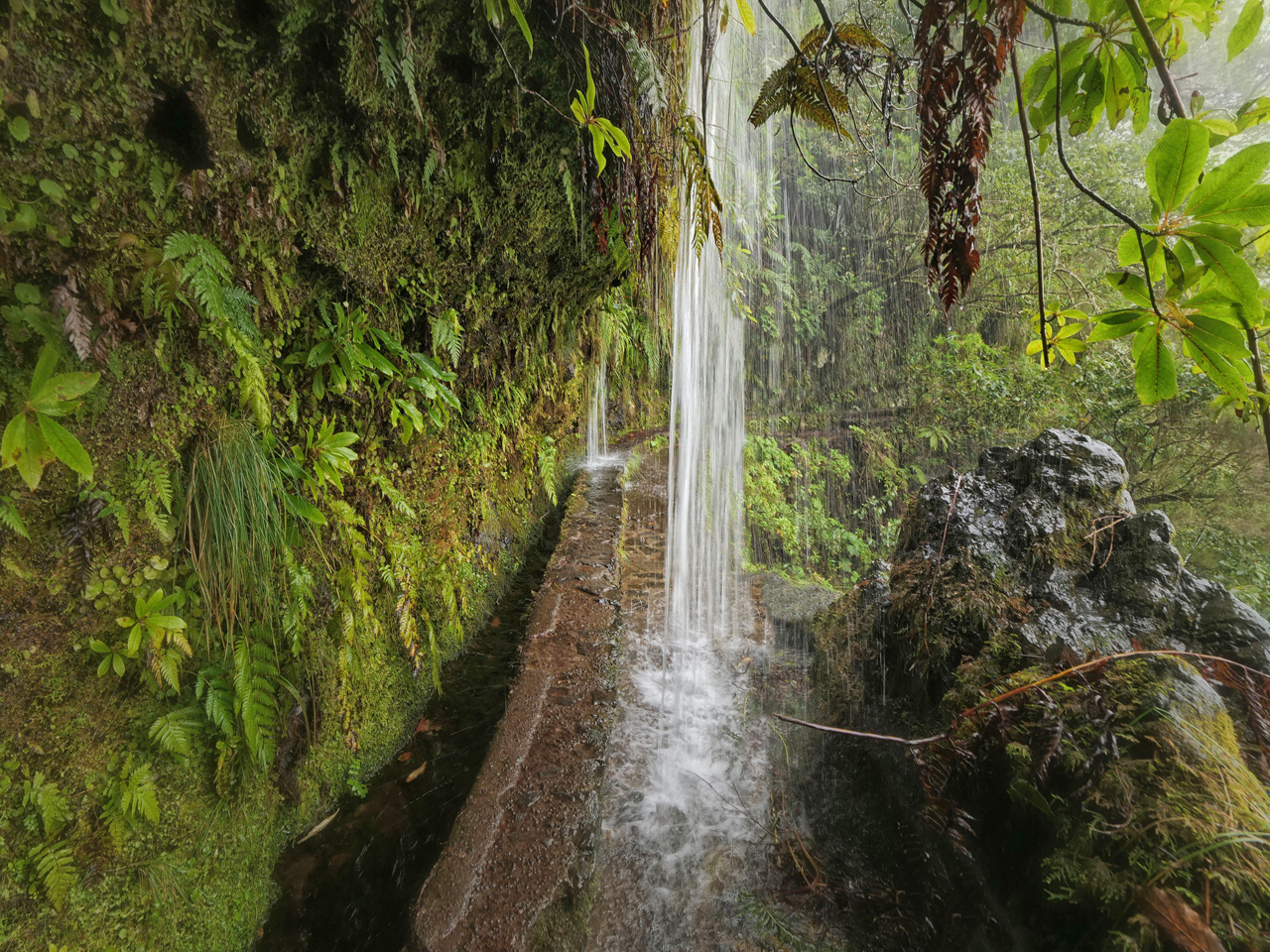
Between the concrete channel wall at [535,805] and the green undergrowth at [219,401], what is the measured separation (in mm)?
745

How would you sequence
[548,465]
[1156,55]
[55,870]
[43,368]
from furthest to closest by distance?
[548,465]
[55,870]
[43,368]
[1156,55]

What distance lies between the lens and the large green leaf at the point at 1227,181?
0.96 metres

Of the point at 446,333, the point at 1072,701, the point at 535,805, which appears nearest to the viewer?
the point at 1072,701

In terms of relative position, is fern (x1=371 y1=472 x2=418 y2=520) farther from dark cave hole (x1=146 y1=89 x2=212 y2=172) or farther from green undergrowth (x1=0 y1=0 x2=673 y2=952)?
dark cave hole (x1=146 y1=89 x2=212 y2=172)

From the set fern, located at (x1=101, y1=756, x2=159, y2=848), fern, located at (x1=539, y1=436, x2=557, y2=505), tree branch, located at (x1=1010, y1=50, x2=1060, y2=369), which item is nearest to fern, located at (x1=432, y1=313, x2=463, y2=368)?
fern, located at (x1=101, y1=756, x2=159, y2=848)

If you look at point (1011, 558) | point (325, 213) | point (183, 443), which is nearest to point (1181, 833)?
point (1011, 558)

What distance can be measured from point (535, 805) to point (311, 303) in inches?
96.6

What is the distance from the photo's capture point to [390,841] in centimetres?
240

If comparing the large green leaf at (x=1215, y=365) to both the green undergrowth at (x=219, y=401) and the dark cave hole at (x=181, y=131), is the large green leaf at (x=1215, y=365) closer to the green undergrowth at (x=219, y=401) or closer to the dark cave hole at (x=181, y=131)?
the green undergrowth at (x=219, y=401)

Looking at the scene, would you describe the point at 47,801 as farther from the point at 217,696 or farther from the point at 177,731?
the point at 217,696

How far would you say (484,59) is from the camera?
2.52 meters

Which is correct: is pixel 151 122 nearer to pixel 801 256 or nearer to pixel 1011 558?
pixel 1011 558

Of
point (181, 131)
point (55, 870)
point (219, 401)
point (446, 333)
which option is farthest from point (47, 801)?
point (446, 333)

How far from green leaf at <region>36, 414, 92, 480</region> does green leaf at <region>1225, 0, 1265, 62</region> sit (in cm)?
277
